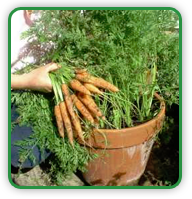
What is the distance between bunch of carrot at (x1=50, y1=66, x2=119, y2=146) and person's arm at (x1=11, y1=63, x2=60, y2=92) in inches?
1.5

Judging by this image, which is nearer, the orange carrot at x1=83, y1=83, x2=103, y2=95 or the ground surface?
the orange carrot at x1=83, y1=83, x2=103, y2=95

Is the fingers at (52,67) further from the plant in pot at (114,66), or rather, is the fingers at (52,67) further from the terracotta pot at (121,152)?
the terracotta pot at (121,152)

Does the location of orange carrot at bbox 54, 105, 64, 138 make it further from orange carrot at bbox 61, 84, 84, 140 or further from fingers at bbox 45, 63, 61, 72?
fingers at bbox 45, 63, 61, 72

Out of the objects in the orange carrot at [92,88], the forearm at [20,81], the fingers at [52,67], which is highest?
the fingers at [52,67]

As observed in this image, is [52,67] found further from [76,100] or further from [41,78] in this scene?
[76,100]

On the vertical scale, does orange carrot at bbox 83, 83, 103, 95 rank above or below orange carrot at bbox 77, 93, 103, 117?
above

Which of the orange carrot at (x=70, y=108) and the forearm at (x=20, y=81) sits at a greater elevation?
the forearm at (x=20, y=81)

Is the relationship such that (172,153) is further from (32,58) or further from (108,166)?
(32,58)

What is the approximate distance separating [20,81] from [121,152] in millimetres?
608

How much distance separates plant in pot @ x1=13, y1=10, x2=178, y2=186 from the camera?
1715mm

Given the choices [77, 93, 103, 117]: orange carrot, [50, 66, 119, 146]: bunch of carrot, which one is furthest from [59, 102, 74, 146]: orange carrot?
[77, 93, 103, 117]: orange carrot

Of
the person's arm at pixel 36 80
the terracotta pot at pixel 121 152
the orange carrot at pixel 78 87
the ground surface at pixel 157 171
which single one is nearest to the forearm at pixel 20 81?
the person's arm at pixel 36 80

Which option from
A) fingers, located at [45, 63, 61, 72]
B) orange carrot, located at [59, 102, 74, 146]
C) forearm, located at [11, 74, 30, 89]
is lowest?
orange carrot, located at [59, 102, 74, 146]

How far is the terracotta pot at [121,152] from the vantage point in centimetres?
173
